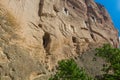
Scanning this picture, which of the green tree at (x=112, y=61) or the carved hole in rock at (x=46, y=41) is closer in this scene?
the green tree at (x=112, y=61)

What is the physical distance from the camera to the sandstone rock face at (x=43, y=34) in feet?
113

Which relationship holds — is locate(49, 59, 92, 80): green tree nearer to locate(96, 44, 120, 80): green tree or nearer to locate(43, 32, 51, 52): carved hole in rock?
locate(96, 44, 120, 80): green tree

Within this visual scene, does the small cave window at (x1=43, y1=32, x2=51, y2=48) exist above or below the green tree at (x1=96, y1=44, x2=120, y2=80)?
above

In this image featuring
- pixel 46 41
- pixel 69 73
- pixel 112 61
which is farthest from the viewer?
pixel 46 41

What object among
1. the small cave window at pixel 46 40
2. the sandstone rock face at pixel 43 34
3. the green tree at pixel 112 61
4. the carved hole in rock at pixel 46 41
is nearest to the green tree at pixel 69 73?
the green tree at pixel 112 61

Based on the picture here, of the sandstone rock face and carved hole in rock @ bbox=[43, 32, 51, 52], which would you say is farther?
carved hole in rock @ bbox=[43, 32, 51, 52]

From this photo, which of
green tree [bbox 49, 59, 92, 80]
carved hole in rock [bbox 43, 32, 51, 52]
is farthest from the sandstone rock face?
green tree [bbox 49, 59, 92, 80]

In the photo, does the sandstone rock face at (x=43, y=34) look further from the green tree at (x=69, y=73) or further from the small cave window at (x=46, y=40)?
the green tree at (x=69, y=73)

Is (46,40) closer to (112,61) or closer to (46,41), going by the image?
(46,41)

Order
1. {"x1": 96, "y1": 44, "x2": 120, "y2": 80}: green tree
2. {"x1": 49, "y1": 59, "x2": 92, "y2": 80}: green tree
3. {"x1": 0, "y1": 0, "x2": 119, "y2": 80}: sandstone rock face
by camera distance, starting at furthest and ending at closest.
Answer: {"x1": 0, "y1": 0, "x2": 119, "y2": 80}: sandstone rock face → {"x1": 49, "y1": 59, "x2": 92, "y2": 80}: green tree → {"x1": 96, "y1": 44, "x2": 120, "y2": 80}: green tree

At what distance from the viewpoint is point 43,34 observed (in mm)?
43219

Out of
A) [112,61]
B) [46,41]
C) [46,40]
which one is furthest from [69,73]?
[46,40]

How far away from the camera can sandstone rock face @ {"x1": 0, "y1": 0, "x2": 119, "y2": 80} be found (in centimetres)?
3441

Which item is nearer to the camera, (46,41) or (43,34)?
(43,34)
